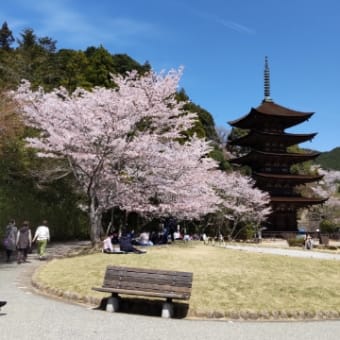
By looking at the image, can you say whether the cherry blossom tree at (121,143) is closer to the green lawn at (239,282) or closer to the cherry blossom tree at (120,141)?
the cherry blossom tree at (120,141)

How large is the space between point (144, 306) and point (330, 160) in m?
121

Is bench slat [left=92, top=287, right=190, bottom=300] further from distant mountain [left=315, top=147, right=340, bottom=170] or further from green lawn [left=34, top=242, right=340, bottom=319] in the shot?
distant mountain [left=315, top=147, right=340, bottom=170]

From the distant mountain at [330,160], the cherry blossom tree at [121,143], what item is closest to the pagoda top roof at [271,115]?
the cherry blossom tree at [121,143]

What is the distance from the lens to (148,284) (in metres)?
8.67

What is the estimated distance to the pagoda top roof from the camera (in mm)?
46556

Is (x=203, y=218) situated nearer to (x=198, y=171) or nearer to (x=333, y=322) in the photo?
(x=198, y=171)

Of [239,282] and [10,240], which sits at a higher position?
[10,240]

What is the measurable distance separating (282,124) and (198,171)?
2739 cm

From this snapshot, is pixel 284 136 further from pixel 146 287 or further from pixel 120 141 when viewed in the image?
pixel 146 287

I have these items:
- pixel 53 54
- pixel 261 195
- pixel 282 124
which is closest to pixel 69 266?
pixel 261 195

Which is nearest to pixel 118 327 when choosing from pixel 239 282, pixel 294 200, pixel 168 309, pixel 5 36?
pixel 168 309

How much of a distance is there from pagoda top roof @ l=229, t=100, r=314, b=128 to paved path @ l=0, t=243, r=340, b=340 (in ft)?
131

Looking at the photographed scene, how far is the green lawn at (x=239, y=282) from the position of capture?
347 inches

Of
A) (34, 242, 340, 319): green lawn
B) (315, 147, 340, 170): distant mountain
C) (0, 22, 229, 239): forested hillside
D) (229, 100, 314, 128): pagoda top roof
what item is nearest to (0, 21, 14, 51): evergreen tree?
(0, 22, 229, 239): forested hillside
